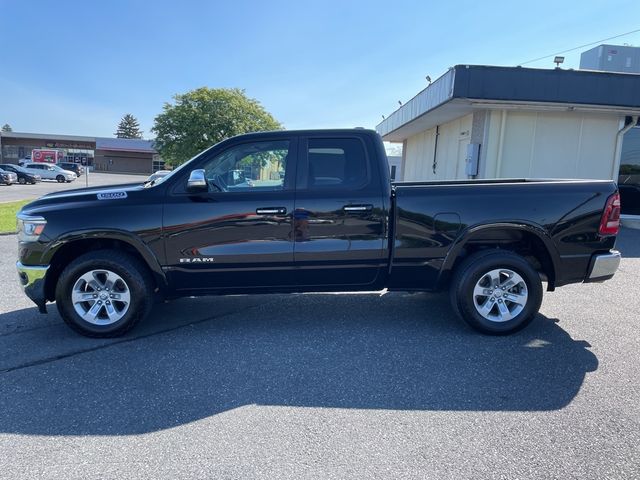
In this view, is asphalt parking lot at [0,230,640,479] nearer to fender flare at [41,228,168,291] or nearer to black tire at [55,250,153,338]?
black tire at [55,250,153,338]

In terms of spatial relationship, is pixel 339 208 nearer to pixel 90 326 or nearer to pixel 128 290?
pixel 128 290

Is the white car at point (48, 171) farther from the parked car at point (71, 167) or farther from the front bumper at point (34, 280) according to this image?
the front bumper at point (34, 280)

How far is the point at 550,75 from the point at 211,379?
452 inches

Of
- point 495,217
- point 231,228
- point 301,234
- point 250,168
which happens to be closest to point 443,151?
point 495,217

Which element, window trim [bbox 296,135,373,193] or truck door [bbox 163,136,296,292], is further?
window trim [bbox 296,135,373,193]

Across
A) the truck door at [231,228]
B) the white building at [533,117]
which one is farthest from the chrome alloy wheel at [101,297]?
the white building at [533,117]

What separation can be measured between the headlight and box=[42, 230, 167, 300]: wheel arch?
19 centimetres

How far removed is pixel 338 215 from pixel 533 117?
10.7 m

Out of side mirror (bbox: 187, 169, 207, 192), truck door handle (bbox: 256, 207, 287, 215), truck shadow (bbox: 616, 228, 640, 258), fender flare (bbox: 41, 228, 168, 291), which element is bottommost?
truck shadow (bbox: 616, 228, 640, 258)

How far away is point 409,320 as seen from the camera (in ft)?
16.8

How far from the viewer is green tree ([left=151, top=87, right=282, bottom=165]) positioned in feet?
94.2

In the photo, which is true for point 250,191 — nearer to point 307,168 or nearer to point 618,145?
point 307,168

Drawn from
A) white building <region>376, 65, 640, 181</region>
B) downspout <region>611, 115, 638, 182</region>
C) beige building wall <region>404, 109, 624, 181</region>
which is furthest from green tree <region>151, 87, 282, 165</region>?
downspout <region>611, 115, 638, 182</region>

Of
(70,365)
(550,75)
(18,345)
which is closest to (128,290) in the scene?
(70,365)
